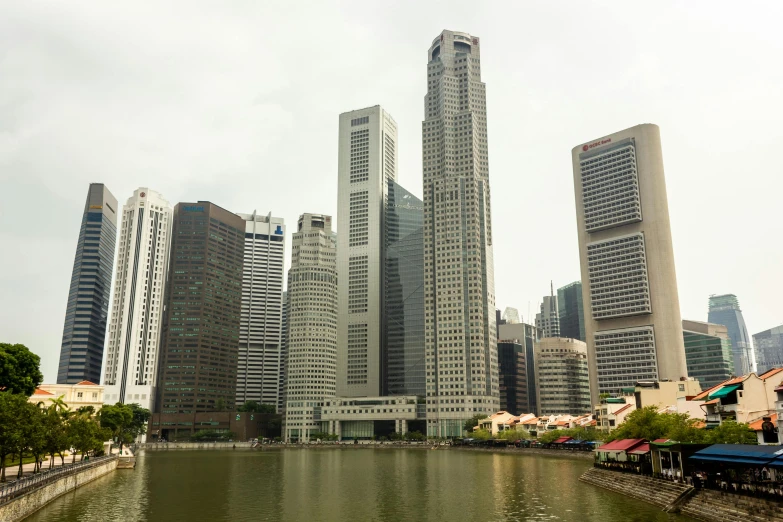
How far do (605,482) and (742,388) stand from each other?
24083 millimetres

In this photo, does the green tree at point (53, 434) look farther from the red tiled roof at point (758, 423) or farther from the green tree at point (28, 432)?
the red tiled roof at point (758, 423)

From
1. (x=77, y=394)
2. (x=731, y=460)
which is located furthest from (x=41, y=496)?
(x=77, y=394)

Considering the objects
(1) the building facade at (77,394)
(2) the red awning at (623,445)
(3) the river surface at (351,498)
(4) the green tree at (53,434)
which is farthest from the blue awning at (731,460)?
(1) the building facade at (77,394)

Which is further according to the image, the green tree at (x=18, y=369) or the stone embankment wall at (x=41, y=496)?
the green tree at (x=18, y=369)

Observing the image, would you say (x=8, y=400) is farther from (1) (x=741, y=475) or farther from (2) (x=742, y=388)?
(2) (x=742, y=388)

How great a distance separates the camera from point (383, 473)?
11256 cm

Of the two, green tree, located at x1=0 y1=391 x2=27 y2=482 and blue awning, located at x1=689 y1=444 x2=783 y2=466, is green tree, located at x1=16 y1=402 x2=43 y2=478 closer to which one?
green tree, located at x1=0 y1=391 x2=27 y2=482

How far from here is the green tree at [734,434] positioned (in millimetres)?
72312

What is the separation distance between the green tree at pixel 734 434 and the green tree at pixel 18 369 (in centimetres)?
10036

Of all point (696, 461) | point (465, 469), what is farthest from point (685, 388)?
point (696, 461)

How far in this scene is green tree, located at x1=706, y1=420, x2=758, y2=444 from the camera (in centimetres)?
7231

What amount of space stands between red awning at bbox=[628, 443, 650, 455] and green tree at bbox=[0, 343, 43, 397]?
92544 mm

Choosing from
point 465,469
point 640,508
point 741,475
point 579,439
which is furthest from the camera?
point 579,439

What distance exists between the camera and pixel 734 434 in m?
72.6
